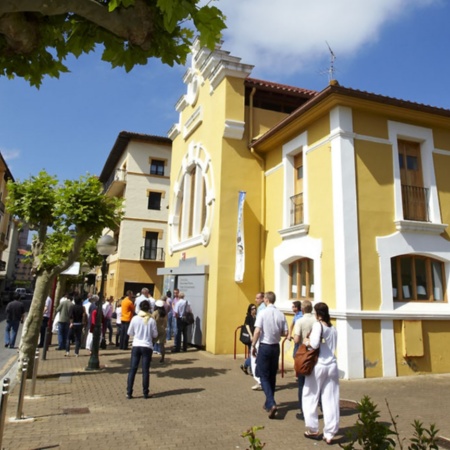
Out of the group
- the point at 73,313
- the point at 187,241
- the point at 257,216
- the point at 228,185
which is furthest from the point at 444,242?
the point at 73,313

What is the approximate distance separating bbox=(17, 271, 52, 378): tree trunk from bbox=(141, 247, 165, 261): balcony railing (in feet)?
69.7

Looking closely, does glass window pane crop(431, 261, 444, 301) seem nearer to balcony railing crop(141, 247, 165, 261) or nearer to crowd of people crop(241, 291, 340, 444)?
crowd of people crop(241, 291, 340, 444)

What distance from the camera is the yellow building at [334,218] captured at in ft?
31.7

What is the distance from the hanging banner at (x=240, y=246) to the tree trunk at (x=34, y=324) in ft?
18.9

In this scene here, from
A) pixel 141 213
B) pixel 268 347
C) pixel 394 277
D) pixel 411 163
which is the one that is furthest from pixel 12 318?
pixel 141 213

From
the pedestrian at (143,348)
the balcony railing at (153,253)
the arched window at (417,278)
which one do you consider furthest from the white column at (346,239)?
the balcony railing at (153,253)

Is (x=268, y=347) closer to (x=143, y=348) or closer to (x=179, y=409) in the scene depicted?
(x=179, y=409)

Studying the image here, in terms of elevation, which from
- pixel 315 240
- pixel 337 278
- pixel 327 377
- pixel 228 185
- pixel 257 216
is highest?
pixel 228 185

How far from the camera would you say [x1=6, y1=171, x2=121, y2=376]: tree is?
935 centimetres

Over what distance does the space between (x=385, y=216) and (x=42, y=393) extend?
8.65m

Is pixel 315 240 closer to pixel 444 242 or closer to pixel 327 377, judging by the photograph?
pixel 444 242

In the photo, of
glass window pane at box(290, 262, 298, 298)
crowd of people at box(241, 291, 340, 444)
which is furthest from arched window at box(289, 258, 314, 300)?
crowd of people at box(241, 291, 340, 444)

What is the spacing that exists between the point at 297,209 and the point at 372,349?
4528 millimetres

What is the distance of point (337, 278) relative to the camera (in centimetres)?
969
